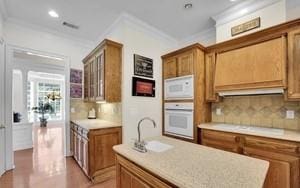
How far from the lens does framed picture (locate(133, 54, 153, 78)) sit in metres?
3.14

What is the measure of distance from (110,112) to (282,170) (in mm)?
2952

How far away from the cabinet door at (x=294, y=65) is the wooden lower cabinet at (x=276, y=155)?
675 mm

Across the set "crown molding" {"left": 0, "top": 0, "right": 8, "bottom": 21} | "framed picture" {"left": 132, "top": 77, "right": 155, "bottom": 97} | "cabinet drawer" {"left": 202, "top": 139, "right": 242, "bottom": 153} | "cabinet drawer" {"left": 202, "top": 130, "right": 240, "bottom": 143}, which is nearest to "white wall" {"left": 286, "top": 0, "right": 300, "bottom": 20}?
"cabinet drawer" {"left": 202, "top": 130, "right": 240, "bottom": 143}

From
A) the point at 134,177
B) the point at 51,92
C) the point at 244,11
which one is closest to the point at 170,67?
the point at 244,11

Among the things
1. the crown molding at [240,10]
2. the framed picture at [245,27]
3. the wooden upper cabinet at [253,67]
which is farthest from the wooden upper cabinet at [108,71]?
the framed picture at [245,27]

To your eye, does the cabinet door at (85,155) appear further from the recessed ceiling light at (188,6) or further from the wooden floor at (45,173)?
the recessed ceiling light at (188,6)

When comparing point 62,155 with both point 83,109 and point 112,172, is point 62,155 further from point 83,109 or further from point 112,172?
point 112,172

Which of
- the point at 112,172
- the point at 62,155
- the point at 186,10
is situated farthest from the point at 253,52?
the point at 62,155

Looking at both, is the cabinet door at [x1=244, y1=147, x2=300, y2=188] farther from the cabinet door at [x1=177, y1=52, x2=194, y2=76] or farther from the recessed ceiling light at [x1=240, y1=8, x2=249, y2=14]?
the recessed ceiling light at [x1=240, y1=8, x2=249, y2=14]

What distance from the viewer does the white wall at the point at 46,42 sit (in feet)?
10.4

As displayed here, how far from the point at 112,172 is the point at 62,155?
1811mm

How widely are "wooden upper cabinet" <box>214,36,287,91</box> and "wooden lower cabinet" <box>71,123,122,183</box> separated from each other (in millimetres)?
2144

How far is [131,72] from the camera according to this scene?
307 cm

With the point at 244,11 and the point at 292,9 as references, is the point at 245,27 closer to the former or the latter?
the point at 244,11
